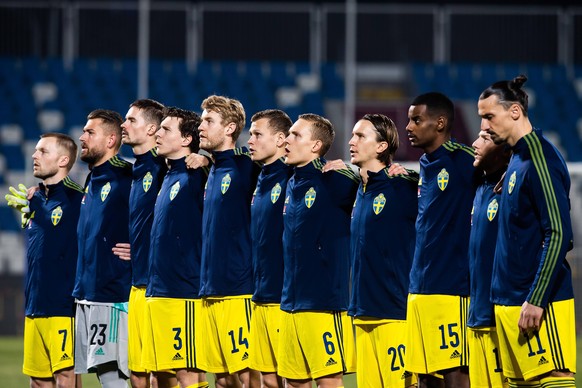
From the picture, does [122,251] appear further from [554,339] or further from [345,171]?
[554,339]

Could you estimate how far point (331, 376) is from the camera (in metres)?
5.88

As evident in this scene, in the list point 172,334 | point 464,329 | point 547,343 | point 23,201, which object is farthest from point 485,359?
point 23,201

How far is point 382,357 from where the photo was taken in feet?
18.9

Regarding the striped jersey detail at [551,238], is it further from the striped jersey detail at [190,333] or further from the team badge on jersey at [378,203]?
the striped jersey detail at [190,333]

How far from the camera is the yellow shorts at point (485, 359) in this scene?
203 inches

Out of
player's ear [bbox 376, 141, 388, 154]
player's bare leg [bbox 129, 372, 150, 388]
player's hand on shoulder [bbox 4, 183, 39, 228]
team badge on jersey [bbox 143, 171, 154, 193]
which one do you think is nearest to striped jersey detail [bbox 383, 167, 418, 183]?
player's ear [bbox 376, 141, 388, 154]

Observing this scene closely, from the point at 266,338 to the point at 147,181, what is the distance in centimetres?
125

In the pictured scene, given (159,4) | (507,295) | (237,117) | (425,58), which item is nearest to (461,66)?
(425,58)

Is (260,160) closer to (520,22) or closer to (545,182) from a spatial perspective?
(545,182)

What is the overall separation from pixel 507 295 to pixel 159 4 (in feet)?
53.4

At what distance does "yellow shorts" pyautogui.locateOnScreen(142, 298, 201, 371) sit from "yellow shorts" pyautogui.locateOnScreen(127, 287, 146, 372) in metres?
0.14

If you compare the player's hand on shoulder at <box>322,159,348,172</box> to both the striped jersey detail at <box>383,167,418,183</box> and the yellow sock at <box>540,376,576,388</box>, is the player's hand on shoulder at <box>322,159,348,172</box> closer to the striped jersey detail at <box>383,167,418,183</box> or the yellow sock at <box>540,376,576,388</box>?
the striped jersey detail at <box>383,167,418,183</box>

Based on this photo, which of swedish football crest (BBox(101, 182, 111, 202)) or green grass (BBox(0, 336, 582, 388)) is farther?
green grass (BBox(0, 336, 582, 388))

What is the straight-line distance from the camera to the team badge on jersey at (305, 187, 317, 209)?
6.00 meters
